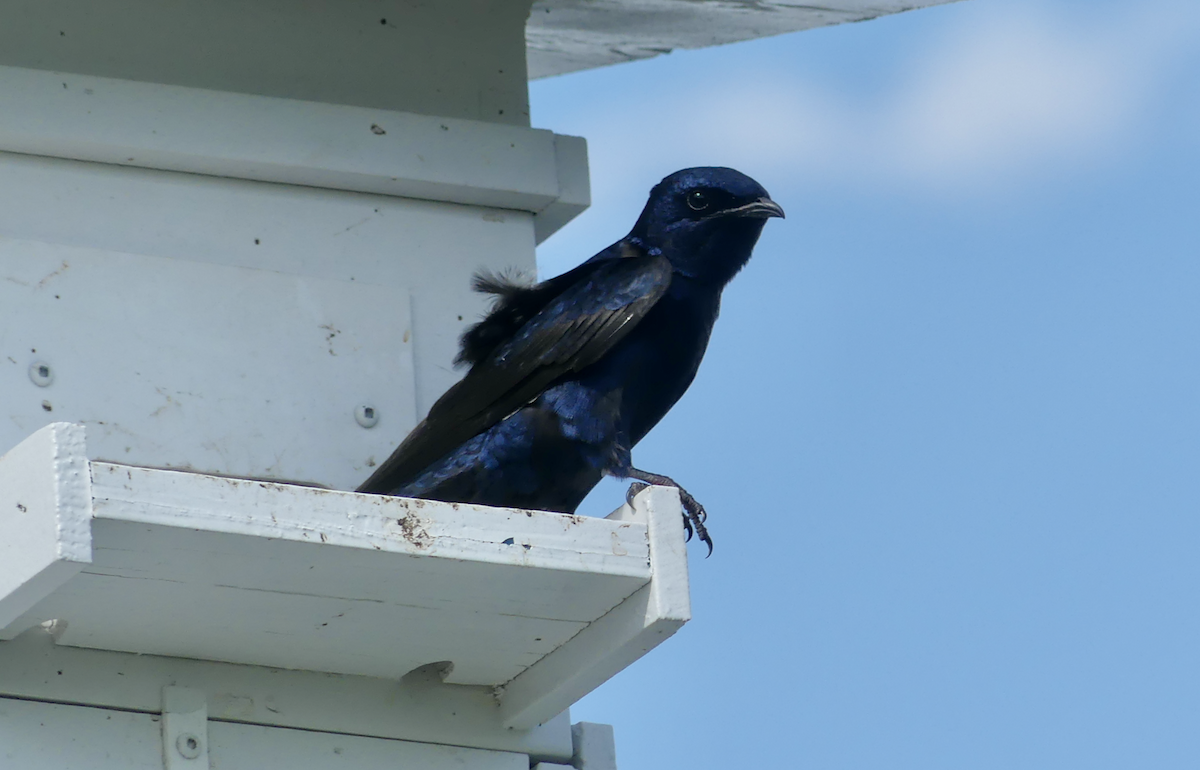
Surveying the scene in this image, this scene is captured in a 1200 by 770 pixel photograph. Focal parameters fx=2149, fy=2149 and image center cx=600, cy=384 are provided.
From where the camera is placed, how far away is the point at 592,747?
3504 mm

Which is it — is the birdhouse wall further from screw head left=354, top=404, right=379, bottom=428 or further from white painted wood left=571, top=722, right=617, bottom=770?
white painted wood left=571, top=722, right=617, bottom=770

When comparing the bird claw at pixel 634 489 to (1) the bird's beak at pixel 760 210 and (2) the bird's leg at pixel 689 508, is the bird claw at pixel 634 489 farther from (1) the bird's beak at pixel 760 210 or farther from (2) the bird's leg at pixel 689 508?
(1) the bird's beak at pixel 760 210

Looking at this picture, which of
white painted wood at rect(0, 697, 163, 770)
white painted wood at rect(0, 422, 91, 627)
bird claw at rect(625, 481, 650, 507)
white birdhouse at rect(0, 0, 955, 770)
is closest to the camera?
white painted wood at rect(0, 422, 91, 627)

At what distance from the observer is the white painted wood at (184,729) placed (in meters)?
3.08

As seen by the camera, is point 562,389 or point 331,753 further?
point 562,389

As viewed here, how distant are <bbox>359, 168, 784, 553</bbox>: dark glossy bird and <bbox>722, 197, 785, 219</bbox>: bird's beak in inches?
7.6

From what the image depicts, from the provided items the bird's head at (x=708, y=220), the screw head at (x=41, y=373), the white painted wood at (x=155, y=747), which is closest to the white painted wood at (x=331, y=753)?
the white painted wood at (x=155, y=747)

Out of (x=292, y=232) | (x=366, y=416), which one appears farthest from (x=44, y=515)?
(x=292, y=232)

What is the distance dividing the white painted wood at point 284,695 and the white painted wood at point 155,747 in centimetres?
1

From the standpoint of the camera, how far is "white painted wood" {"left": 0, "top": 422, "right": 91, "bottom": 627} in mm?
2625

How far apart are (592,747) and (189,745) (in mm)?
711

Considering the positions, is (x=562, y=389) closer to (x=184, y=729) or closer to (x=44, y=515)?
(x=184, y=729)

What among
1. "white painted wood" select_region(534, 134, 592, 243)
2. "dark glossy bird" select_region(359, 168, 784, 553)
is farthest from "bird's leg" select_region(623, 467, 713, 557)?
"white painted wood" select_region(534, 134, 592, 243)

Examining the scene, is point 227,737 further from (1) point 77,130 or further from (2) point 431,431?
(1) point 77,130
